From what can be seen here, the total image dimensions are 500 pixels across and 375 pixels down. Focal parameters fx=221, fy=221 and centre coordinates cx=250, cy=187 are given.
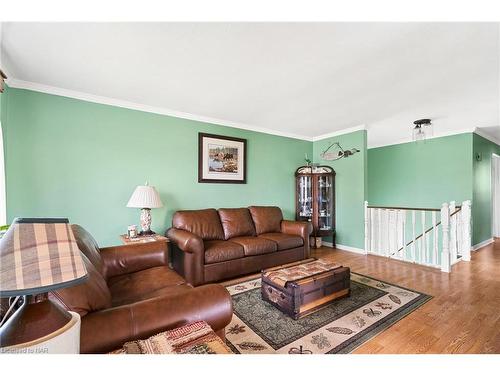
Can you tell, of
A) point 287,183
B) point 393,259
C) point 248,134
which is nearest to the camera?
point 393,259

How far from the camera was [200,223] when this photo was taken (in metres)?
3.03

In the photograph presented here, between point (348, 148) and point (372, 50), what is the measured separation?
8.30 ft

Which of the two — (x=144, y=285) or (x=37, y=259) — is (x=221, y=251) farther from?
(x=37, y=259)

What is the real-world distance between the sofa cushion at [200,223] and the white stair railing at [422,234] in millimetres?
2614

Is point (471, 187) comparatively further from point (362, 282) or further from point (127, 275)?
point (127, 275)

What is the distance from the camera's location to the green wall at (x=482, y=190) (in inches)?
162

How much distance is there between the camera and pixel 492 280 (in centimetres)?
268

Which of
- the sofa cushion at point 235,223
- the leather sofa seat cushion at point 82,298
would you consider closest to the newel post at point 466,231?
the sofa cushion at point 235,223

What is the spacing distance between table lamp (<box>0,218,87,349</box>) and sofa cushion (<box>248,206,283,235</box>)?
2.91 m

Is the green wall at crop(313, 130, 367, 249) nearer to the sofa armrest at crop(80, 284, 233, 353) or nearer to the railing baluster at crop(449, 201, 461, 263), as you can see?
the railing baluster at crop(449, 201, 461, 263)

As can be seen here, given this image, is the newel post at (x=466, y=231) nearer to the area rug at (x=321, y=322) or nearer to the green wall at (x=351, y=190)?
the green wall at (x=351, y=190)

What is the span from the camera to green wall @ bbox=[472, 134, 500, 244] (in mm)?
4121

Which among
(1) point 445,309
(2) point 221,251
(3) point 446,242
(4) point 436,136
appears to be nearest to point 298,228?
(2) point 221,251
